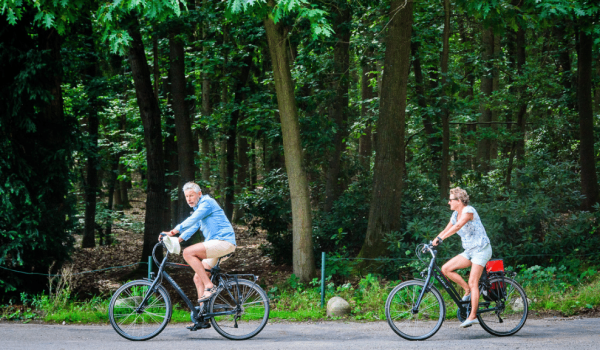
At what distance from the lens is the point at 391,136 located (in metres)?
11.1

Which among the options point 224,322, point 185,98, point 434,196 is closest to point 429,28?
point 434,196

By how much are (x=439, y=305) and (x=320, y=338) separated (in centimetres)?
166

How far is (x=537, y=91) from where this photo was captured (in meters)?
17.0

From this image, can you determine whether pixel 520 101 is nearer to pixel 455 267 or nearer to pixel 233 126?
pixel 233 126

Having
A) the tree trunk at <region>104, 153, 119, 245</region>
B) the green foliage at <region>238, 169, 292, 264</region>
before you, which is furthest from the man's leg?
the tree trunk at <region>104, 153, 119, 245</region>

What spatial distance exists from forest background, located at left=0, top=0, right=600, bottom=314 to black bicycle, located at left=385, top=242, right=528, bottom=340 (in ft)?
7.64

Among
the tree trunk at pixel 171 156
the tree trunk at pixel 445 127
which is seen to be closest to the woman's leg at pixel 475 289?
the tree trunk at pixel 445 127

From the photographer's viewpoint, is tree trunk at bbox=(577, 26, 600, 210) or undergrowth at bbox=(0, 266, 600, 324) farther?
tree trunk at bbox=(577, 26, 600, 210)

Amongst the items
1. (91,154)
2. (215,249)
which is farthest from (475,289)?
(91,154)

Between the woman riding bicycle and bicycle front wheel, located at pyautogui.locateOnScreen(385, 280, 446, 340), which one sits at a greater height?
the woman riding bicycle

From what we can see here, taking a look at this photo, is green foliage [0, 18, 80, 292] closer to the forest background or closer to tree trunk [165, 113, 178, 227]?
the forest background

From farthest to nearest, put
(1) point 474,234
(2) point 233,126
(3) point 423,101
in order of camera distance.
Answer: (2) point 233,126
(3) point 423,101
(1) point 474,234

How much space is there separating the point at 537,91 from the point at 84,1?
46.7ft

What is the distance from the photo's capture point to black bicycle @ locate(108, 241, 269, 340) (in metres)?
6.57
